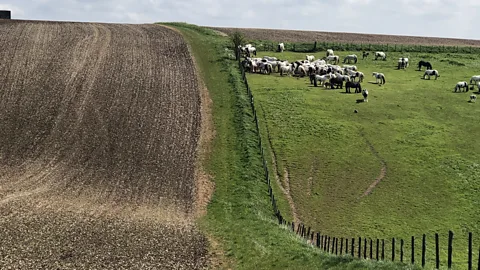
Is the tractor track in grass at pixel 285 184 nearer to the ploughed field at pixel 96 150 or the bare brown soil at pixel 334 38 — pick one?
the ploughed field at pixel 96 150

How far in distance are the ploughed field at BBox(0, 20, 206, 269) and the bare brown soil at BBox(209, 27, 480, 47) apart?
82.8 feet

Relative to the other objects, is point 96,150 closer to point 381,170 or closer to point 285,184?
point 285,184

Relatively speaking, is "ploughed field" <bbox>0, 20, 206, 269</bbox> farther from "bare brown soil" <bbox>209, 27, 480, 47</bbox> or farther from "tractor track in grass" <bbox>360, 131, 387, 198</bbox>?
"bare brown soil" <bbox>209, 27, 480, 47</bbox>

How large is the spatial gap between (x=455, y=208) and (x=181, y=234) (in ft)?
62.5

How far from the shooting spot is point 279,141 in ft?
154

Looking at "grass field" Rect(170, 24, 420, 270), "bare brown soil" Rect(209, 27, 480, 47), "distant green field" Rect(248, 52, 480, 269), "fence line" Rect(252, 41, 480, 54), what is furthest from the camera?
"bare brown soil" Rect(209, 27, 480, 47)

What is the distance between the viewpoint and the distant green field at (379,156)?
3594 centimetres

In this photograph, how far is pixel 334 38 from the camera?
99.4m

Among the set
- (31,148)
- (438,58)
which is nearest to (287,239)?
(31,148)

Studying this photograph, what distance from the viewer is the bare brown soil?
93.9m

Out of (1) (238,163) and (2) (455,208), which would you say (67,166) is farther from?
(2) (455,208)

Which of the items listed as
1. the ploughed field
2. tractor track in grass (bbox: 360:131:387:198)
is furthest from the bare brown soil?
tractor track in grass (bbox: 360:131:387:198)

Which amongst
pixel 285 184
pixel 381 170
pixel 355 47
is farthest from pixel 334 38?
pixel 285 184

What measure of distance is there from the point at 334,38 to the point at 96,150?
66.6 meters
